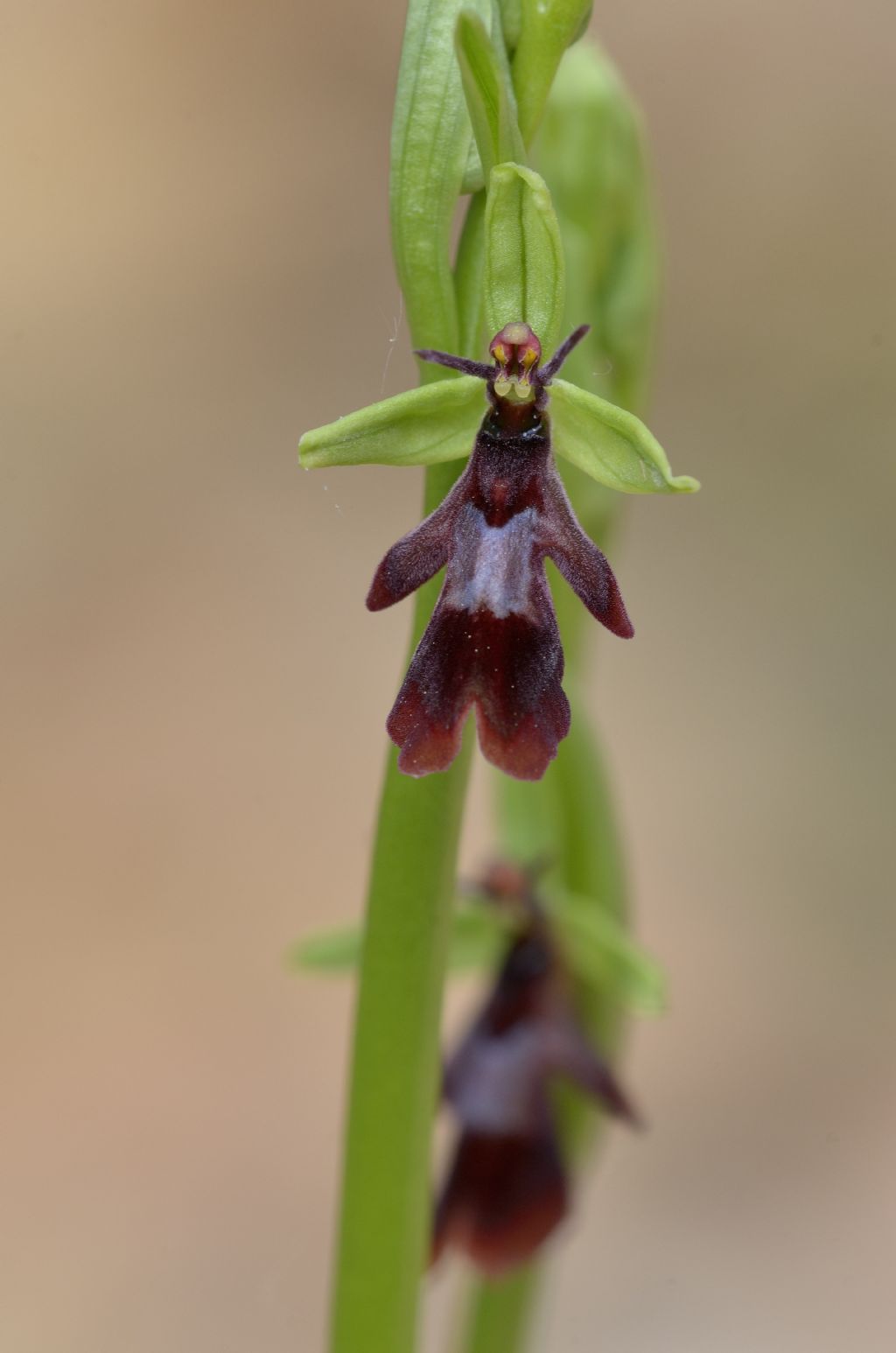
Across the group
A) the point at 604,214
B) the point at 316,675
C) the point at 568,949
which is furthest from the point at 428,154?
the point at 316,675

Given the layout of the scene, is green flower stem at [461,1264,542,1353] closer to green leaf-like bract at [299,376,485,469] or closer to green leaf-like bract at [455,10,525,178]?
green leaf-like bract at [299,376,485,469]

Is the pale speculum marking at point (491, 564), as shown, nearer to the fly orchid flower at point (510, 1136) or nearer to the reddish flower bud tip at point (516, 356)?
the reddish flower bud tip at point (516, 356)

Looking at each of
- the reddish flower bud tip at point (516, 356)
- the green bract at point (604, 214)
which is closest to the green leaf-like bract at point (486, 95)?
the reddish flower bud tip at point (516, 356)

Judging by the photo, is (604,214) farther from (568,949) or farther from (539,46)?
(568,949)

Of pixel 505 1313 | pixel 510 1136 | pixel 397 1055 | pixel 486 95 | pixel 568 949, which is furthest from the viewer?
pixel 505 1313

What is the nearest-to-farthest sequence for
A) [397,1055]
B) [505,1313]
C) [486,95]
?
[486,95] → [397,1055] → [505,1313]

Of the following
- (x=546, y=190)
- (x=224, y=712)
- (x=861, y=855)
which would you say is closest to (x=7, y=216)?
(x=224, y=712)

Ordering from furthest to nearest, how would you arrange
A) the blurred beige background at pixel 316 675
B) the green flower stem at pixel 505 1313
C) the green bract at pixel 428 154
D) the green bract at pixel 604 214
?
the blurred beige background at pixel 316 675 < the green flower stem at pixel 505 1313 < the green bract at pixel 604 214 < the green bract at pixel 428 154
